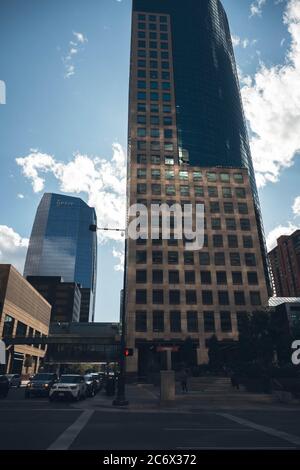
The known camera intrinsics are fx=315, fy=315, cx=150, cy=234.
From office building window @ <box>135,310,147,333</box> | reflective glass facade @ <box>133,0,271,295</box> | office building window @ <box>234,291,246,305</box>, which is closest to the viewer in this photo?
office building window @ <box>135,310,147,333</box>

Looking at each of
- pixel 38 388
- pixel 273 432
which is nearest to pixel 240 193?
pixel 38 388

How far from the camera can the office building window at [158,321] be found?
54688 millimetres

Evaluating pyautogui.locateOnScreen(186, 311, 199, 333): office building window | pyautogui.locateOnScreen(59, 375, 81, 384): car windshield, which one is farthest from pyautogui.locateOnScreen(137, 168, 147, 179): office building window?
pyautogui.locateOnScreen(59, 375, 81, 384): car windshield

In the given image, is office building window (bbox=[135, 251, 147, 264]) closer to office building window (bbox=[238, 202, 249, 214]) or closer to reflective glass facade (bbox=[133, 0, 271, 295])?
office building window (bbox=[238, 202, 249, 214])

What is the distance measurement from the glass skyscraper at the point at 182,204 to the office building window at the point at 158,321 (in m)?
0.17

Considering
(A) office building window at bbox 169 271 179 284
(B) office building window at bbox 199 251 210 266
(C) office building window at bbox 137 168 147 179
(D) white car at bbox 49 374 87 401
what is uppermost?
(C) office building window at bbox 137 168 147 179

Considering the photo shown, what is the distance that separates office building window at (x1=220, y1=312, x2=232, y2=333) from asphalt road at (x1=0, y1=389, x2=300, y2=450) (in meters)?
43.7

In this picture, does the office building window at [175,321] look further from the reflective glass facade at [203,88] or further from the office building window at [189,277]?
the reflective glass facade at [203,88]

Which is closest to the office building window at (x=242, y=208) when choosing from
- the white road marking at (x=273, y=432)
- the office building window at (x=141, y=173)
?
the office building window at (x=141, y=173)

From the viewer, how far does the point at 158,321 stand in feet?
181

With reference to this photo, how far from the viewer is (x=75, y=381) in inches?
835

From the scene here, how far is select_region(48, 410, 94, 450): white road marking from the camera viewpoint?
7.64m

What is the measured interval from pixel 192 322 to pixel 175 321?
3030mm
